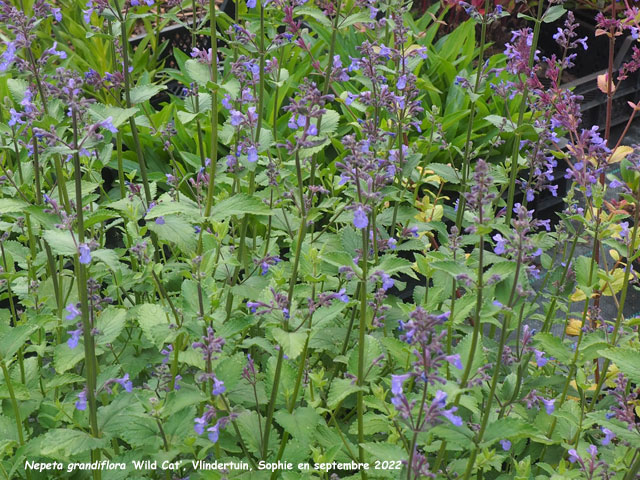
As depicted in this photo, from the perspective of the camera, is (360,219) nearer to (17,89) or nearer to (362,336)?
(362,336)

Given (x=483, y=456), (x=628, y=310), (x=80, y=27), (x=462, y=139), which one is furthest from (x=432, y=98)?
(x=483, y=456)

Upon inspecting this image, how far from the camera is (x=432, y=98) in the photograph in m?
4.59

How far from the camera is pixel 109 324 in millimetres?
2121

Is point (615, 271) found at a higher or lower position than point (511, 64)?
lower

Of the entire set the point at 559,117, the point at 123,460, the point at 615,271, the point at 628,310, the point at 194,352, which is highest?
the point at 559,117

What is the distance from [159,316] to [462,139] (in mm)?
2695

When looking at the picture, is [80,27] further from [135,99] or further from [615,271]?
[615,271]

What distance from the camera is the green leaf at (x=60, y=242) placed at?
5.72ft

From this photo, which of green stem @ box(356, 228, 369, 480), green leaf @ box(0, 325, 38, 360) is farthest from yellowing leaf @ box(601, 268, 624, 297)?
green leaf @ box(0, 325, 38, 360)

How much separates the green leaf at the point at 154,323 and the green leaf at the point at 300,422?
39 centimetres

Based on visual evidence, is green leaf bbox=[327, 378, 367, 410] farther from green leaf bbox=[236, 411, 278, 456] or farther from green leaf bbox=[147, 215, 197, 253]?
green leaf bbox=[147, 215, 197, 253]

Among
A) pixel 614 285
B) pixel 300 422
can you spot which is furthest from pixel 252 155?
pixel 614 285

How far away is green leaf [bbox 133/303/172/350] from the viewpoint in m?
1.95

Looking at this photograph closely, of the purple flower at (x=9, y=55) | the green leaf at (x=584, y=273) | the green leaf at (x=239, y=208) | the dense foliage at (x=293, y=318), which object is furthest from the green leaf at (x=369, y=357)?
the purple flower at (x=9, y=55)
